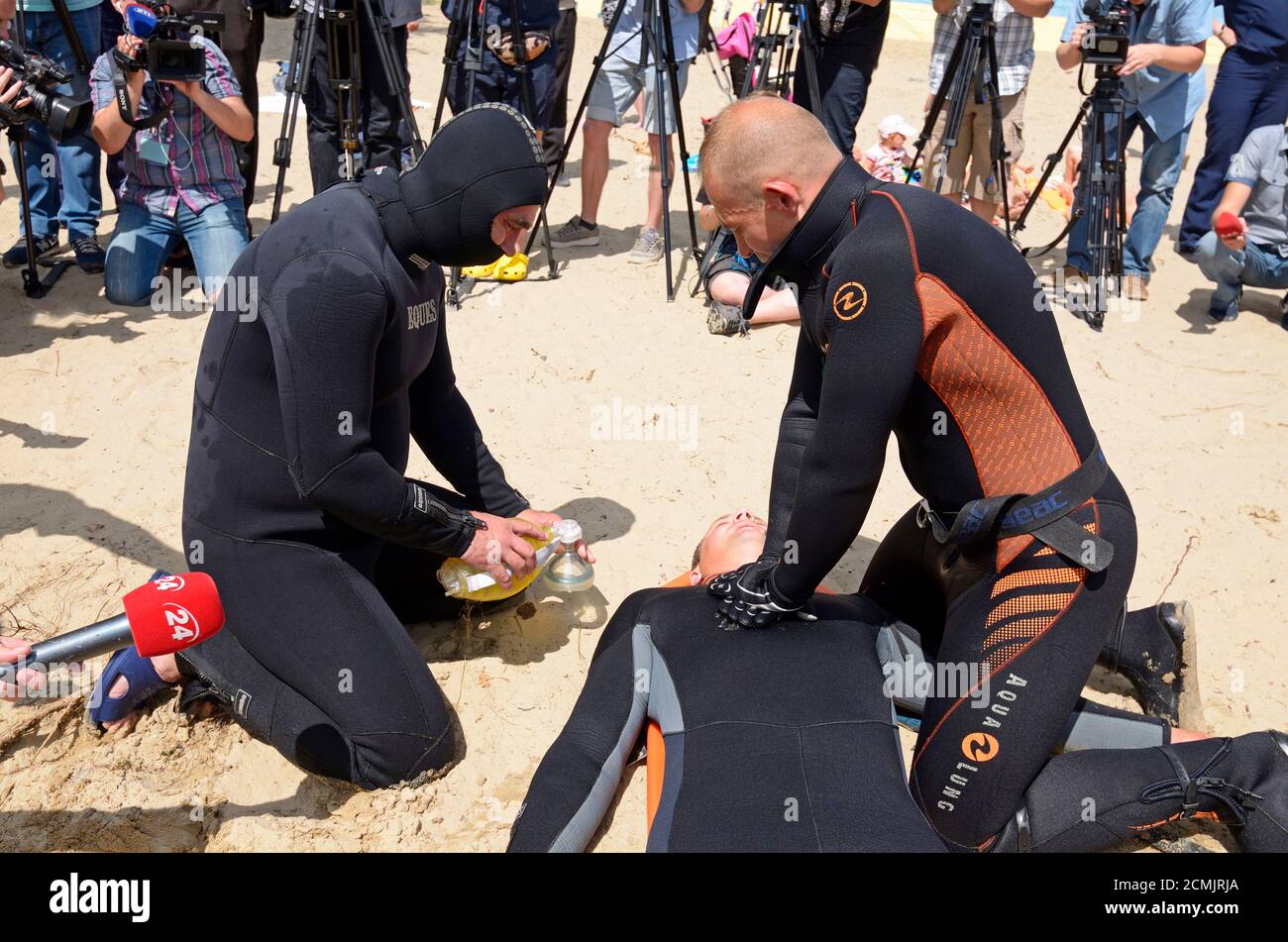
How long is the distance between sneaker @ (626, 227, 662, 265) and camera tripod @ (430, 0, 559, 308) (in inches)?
20.2

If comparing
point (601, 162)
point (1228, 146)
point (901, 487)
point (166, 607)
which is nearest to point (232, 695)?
point (166, 607)

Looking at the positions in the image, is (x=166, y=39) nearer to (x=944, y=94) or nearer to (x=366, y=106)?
(x=366, y=106)

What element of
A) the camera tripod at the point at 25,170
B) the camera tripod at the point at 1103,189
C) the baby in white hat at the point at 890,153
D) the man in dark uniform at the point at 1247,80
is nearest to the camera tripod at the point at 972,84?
the camera tripod at the point at 1103,189

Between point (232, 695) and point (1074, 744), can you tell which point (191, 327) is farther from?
point (1074, 744)

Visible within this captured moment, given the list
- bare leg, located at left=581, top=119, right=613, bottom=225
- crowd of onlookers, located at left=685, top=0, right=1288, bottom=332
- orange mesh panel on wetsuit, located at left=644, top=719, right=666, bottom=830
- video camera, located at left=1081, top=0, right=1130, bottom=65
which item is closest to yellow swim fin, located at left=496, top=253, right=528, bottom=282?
bare leg, located at left=581, top=119, right=613, bottom=225

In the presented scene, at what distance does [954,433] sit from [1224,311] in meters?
4.22

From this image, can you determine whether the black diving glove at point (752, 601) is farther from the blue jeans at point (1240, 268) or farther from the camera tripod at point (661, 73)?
the blue jeans at point (1240, 268)

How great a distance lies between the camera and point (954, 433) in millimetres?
2500

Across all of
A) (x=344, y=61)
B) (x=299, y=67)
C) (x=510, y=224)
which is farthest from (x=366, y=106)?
(x=510, y=224)

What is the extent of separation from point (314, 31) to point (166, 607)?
13.5 ft

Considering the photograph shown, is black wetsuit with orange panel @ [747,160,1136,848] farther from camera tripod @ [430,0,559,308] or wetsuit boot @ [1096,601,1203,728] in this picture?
camera tripod @ [430,0,559,308]

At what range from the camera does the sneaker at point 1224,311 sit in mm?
5820

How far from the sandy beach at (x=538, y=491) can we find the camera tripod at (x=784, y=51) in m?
1.06

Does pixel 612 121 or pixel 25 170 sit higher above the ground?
pixel 612 121
